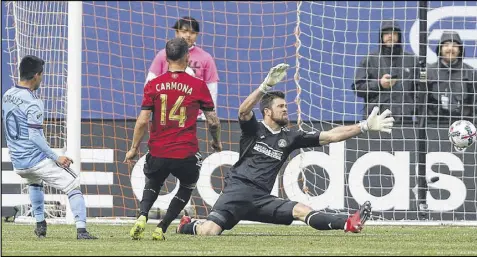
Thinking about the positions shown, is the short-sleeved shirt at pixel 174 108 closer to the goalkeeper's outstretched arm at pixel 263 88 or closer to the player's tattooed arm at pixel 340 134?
the goalkeeper's outstretched arm at pixel 263 88

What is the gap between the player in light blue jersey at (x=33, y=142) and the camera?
11.3 metres

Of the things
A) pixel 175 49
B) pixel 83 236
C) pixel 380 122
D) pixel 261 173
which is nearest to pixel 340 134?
pixel 380 122

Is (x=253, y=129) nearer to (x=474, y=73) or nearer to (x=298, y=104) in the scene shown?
(x=298, y=104)

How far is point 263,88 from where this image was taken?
38.0ft

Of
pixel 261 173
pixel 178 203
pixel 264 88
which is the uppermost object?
pixel 264 88

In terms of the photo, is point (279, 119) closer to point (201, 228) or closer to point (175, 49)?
point (201, 228)

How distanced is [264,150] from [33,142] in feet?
8.25

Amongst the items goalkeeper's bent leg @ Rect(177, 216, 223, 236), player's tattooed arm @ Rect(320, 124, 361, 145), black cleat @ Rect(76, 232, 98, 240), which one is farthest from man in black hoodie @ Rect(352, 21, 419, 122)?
black cleat @ Rect(76, 232, 98, 240)

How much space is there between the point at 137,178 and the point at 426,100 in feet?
13.2

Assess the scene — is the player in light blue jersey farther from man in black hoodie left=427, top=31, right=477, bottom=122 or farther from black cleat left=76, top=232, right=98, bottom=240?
man in black hoodie left=427, top=31, right=477, bottom=122

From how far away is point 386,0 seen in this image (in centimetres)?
1741

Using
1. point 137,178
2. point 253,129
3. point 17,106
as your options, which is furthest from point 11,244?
point 137,178

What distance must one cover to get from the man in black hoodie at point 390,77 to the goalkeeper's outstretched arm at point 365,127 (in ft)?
13.2

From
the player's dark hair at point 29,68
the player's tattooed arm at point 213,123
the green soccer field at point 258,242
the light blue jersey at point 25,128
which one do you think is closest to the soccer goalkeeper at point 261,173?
the green soccer field at point 258,242
